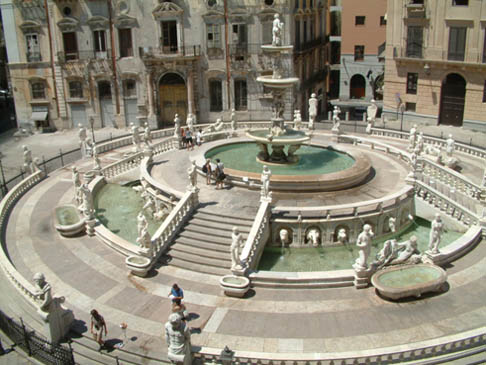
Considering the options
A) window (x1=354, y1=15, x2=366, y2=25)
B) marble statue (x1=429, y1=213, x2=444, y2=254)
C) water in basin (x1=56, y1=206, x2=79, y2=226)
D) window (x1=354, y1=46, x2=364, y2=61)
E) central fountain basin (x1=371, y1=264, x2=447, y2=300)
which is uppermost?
window (x1=354, y1=15, x2=366, y2=25)

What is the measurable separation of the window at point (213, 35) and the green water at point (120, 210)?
19.9m

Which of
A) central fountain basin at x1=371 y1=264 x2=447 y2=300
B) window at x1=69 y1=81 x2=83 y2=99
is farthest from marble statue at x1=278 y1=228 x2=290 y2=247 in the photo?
window at x1=69 y1=81 x2=83 y2=99

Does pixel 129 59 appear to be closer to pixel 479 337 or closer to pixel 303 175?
pixel 303 175

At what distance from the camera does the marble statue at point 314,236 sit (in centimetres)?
2439

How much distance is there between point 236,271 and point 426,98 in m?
32.5

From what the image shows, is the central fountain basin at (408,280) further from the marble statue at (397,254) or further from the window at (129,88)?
the window at (129,88)

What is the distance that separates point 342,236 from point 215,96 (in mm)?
28367

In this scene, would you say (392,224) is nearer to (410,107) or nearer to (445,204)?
(445,204)

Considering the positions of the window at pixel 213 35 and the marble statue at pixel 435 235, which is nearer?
the marble statue at pixel 435 235

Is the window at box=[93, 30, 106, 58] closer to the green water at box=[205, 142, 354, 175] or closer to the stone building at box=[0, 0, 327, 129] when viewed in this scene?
the stone building at box=[0, 0, 327, 129]

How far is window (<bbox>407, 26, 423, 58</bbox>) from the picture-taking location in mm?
45125

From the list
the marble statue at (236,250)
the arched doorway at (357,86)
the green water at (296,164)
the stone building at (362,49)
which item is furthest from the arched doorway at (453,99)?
the marble statue at (236,250)

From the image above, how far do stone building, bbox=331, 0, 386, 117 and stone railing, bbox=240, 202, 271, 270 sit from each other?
34.4 metres

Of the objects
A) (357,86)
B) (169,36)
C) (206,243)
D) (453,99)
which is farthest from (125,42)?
(206,243)
